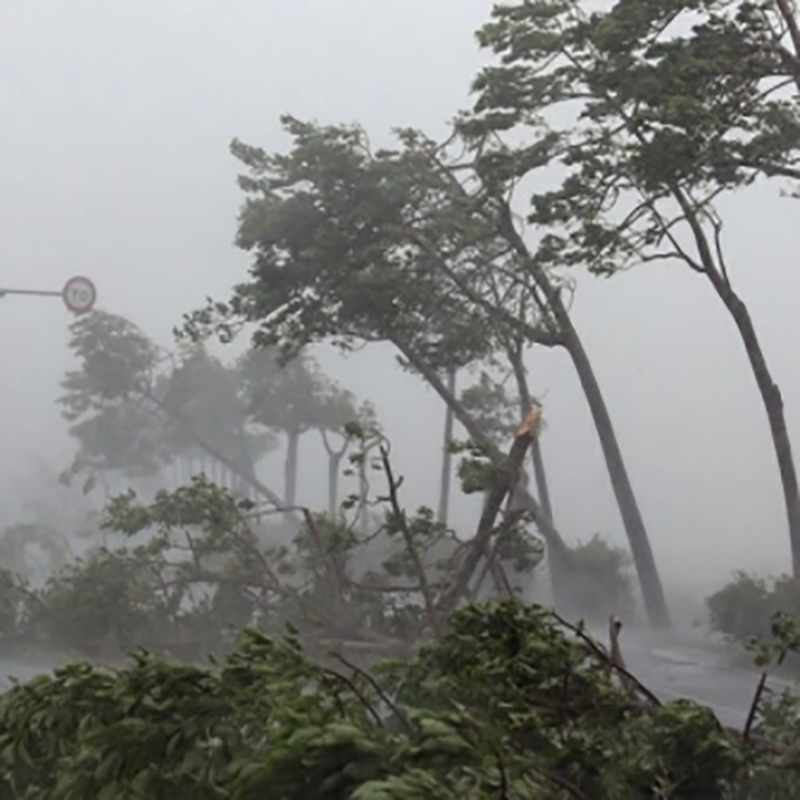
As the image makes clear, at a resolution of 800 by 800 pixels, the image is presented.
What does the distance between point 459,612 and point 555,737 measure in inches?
25.2

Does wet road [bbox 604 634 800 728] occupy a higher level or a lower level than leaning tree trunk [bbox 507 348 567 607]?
lower

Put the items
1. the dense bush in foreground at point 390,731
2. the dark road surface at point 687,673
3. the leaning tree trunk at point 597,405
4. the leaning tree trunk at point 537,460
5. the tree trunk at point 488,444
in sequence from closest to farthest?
the dense bush in foreground at point 390,731
the dark road surface at point 687,673
the tree trunk at point 488,444
the leaning tree trunk at point 537,460
the leaning tree trunk at point 597,405

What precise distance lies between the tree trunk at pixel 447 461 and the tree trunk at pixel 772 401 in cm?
244

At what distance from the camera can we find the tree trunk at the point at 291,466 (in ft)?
46.8

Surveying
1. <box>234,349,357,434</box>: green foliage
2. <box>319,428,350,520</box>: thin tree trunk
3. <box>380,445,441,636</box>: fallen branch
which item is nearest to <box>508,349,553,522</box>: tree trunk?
<box>319,428,350,520</box>: thin tree trunk

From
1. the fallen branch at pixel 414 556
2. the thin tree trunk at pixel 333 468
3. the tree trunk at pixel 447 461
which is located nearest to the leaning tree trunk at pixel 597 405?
the tree trunk at pixel 447 461

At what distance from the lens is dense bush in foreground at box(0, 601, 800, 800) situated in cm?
275

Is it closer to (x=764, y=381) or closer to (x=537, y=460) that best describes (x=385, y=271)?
(x=537, y=460)

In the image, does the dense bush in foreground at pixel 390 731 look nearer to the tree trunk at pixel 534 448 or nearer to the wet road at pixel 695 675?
the wet road at pixel 695 675

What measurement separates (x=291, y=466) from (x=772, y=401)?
5.20 meters

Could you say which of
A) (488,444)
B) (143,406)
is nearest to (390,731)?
(488,444)

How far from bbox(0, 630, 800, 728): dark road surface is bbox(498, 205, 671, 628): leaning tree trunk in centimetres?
238

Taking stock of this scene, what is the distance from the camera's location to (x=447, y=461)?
11.8m

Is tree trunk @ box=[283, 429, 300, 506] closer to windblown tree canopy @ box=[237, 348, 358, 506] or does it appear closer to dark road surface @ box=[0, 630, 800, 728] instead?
windblown tree canopy @ box=[237, 348, 358, 506]
